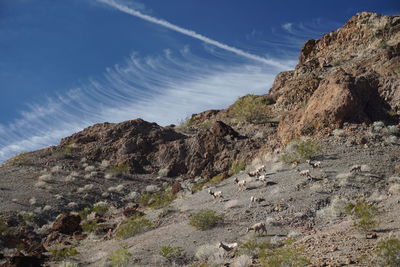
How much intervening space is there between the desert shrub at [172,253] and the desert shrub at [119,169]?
22.1m

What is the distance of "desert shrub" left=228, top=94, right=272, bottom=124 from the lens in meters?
42.4

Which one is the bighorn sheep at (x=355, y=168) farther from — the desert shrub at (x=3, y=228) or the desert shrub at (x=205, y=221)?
the desert shrub at (x=3, y=228)

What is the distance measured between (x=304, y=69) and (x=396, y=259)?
41.3 meters

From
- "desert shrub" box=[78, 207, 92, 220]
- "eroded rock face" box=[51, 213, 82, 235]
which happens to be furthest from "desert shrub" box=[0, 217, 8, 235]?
"desert shrub" box=[78, 207, 92, 220]

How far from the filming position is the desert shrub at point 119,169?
37.4 metres

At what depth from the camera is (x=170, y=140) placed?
41406mm

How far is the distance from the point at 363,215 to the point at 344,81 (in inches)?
600

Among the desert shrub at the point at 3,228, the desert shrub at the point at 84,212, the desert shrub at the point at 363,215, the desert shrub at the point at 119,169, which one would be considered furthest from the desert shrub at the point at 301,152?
the desert shrub at the point at 119,169

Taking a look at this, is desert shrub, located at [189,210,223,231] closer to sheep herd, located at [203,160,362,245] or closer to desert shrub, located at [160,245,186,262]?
sheep herd, located at [203,160,362,245]

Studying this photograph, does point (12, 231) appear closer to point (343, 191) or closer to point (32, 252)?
point (32, 252)

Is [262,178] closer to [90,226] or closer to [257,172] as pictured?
[257,172]

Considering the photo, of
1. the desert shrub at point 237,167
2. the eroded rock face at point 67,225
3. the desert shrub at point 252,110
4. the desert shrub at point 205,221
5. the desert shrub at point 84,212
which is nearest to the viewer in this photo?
the desert shrub at point 205,221

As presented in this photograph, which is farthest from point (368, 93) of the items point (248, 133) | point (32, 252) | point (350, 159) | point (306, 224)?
point (32, 252)

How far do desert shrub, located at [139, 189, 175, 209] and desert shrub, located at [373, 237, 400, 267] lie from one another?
16.7 meters
